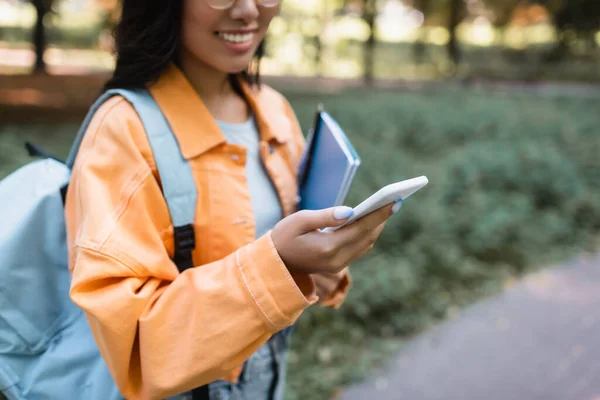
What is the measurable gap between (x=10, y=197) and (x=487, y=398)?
2552 millimetres

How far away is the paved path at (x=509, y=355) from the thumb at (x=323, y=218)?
2262 millimetres

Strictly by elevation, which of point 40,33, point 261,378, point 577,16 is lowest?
point 40,33

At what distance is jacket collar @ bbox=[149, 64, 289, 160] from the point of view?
127 cm

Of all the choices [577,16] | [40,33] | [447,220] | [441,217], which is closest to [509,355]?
[441,217]

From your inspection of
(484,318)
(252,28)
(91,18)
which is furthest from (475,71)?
(252,28)

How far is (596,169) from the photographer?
271 inches

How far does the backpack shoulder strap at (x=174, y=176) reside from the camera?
47.6 inches

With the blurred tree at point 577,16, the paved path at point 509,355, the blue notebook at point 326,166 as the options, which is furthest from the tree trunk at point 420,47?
the blue notebook at point 326,166

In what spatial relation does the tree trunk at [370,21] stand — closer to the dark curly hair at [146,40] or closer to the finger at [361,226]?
the dark curly hair at [146,40]

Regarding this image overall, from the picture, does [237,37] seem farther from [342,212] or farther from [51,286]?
[51,286]

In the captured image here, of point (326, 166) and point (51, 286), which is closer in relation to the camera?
point (51, 286)

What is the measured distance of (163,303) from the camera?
3.58 ft

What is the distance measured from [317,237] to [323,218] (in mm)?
44

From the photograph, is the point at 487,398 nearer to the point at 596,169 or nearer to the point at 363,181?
the point at 363,181
